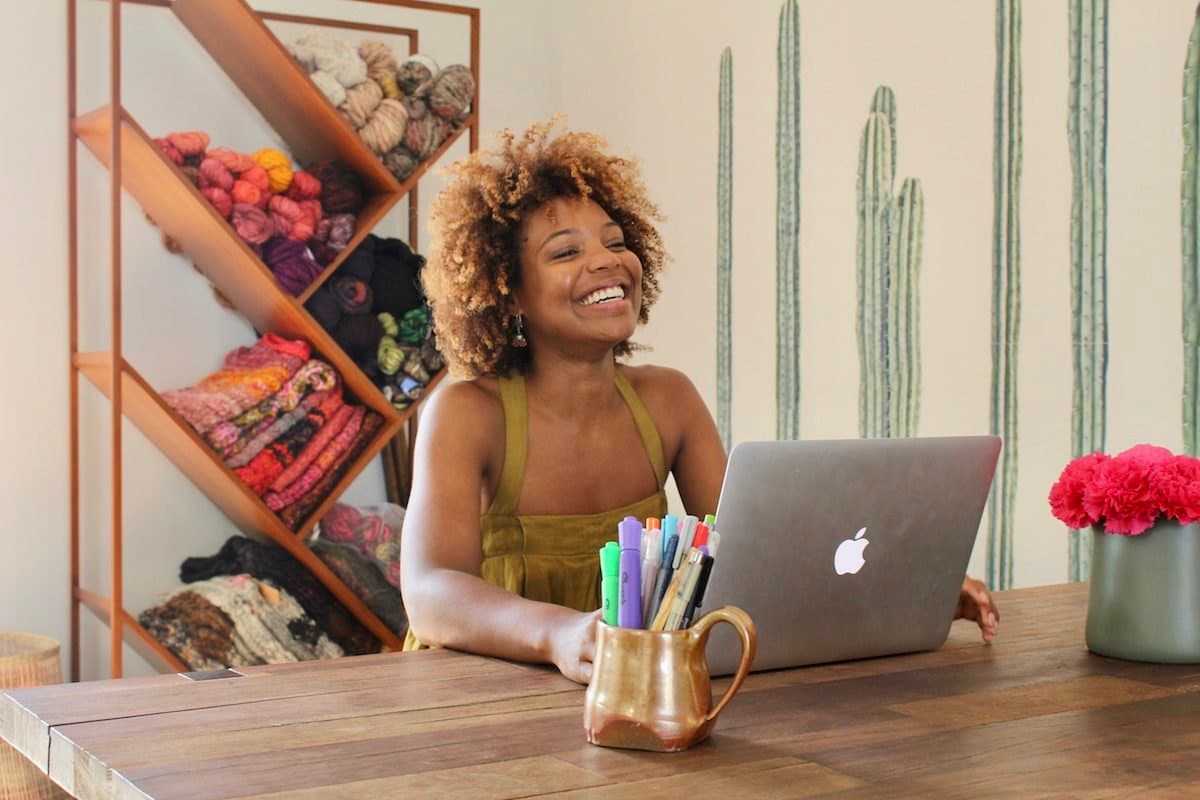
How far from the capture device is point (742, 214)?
10.3 feet

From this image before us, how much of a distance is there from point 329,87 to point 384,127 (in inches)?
6.1

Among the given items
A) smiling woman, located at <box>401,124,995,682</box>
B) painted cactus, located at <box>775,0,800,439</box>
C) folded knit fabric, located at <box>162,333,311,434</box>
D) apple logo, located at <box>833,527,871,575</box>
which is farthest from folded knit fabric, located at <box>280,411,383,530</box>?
apple logo, located at <box>833,527,871,575</box>

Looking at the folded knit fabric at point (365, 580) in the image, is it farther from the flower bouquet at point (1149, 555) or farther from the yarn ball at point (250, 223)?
the flower bouquet at point (1149, 555)

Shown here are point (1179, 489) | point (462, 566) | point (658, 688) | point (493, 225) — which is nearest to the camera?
point (658, 688)

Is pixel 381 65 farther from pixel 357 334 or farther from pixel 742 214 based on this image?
pixel 742 214

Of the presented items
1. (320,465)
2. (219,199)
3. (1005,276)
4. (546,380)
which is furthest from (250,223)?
(1005,276)

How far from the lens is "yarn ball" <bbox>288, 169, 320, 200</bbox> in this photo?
10.00ft

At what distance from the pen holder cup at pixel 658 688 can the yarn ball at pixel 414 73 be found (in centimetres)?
233

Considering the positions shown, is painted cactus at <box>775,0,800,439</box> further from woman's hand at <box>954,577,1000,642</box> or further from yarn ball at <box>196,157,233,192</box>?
woman's hand at <box>954,577,1000,642</box>

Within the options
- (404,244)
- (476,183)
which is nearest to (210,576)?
(404,244)

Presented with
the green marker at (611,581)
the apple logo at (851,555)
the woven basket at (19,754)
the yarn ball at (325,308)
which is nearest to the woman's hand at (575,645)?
the green marker at (611,581)

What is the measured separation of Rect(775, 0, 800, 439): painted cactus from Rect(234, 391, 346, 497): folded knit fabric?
40.4 inches

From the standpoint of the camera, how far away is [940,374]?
256cm

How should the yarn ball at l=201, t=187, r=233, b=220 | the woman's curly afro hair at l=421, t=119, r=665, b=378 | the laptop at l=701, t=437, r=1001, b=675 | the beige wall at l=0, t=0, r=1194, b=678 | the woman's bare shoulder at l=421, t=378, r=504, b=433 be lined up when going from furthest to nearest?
the yarn ball at l=201, t=187, r=233, b=220 → the beige wall at l=0, t=0, r=1194, b=678 → the woman's curly afro hair at l=421, t=119, r=665, b=378 → the woman's bare shoulder at l=421, t=378, r=504, b=433 → the laptop at l=701, t=437, r=1001, b=675
